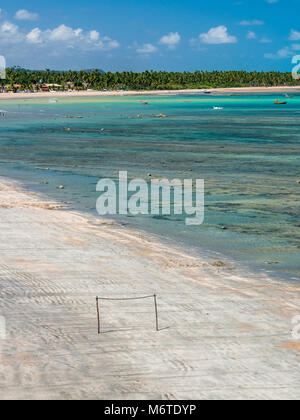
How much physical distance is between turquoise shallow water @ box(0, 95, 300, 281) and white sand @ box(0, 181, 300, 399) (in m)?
3.10

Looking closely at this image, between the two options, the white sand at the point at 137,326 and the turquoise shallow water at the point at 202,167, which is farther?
the turquoise shallow water at the point at 202,167

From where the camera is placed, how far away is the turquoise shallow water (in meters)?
24.7

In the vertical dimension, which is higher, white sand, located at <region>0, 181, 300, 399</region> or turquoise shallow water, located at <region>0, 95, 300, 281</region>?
turquoise shallow water, located at <region>0, 95, 300, 281</region>

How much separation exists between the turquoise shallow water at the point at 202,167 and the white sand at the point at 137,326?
3.10 meters

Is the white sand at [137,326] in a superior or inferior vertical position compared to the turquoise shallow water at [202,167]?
inferior

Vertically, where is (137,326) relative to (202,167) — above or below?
below

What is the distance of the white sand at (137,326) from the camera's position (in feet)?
41.5

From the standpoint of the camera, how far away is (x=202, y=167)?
→ 143 feet

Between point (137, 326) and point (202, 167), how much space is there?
28949 millimetres

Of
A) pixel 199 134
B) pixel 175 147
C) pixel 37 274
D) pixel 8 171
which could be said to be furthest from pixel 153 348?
pixel 199 134

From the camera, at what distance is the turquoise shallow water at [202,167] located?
80.9ft

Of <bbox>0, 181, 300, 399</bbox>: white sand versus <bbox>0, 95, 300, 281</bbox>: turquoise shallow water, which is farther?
<bbox>0, 95, 300, 281</bbox>: turquoise shallow water

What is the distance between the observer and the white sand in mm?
12664

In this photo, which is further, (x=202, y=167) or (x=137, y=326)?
(x=202, y=167)
